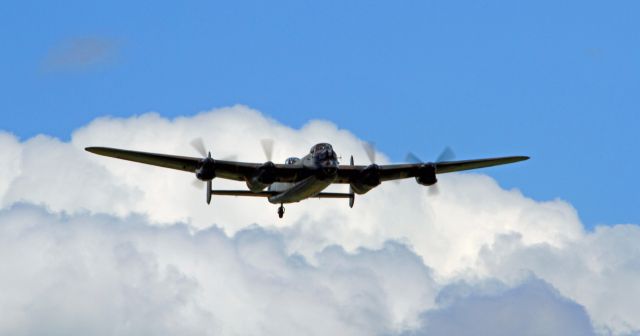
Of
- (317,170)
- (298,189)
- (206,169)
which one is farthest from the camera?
(298,189)

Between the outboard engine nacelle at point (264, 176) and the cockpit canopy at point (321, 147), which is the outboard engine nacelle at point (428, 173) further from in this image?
the outboard engine nacelle at point (264, 176)

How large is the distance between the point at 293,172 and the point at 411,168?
926 centimetres

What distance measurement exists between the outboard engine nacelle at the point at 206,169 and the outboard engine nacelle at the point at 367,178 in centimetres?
998

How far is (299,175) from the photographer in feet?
299

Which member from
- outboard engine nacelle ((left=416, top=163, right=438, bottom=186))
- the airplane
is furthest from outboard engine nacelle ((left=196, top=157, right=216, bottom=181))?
outboard engine nacelle ((left=416, top=163, right=438, bottom=186))

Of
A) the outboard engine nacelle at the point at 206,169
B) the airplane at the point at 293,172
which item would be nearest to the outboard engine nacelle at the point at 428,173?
the airplane at the point at 293,172

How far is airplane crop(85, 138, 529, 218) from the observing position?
→ 293 feet

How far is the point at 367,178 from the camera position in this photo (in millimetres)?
93938

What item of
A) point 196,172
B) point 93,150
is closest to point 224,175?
point 196,172

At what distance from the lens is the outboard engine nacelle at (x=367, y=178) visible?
93562 millimetres

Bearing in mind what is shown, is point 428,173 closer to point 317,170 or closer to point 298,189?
point 298,189

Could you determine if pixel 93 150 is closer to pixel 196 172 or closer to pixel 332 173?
pixel 196 172

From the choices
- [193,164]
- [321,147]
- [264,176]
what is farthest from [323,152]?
[193,164]

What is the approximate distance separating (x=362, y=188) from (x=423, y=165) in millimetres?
4518
